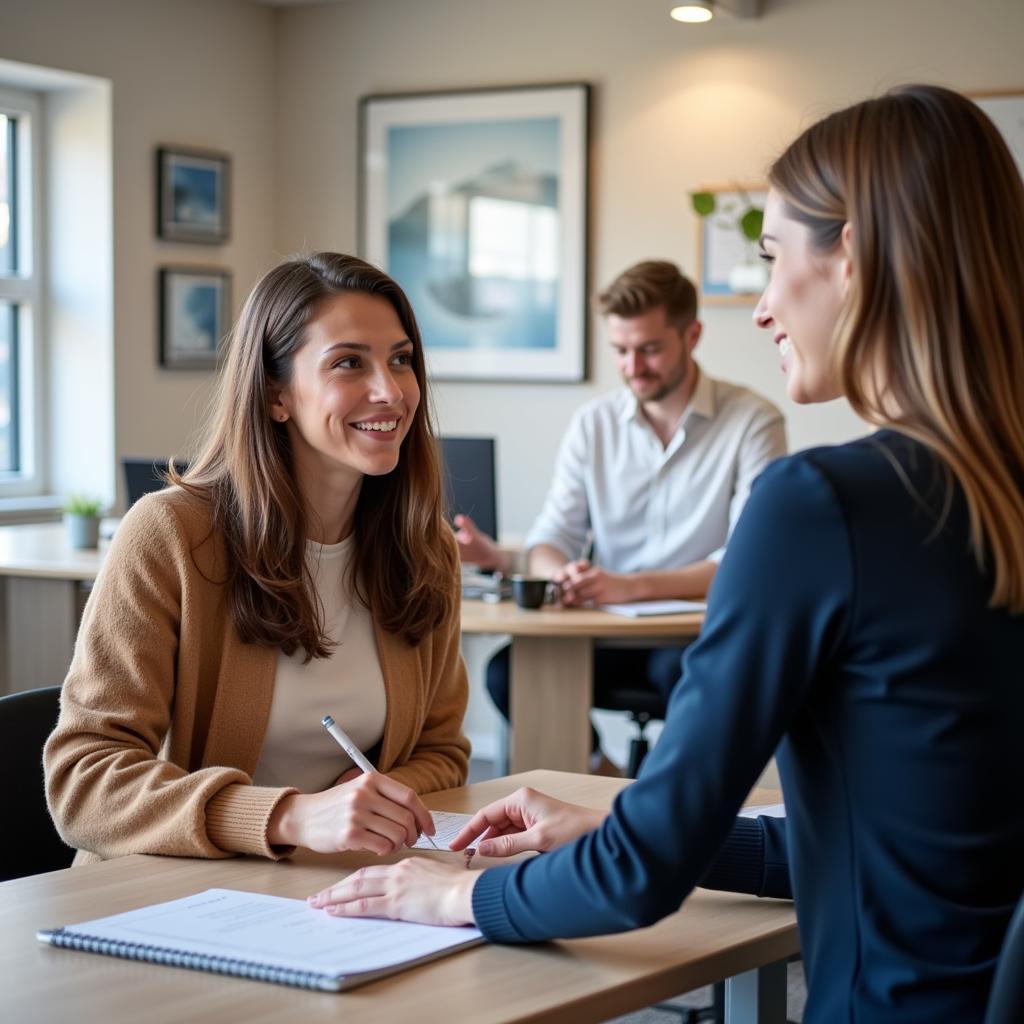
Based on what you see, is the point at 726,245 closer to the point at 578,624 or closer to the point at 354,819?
the point at 578,624

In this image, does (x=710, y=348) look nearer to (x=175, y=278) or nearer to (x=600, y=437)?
(x=600, y=437)

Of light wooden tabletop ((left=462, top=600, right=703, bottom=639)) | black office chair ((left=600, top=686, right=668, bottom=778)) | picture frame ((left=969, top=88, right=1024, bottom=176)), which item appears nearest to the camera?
light wooden tabletop ((left=462, top=600, right=703, bottom=639))

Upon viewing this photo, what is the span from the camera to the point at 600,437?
13.4 ft

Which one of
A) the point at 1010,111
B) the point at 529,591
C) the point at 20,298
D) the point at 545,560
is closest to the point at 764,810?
the point at 529,591

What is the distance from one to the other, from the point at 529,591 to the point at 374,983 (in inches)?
87.5

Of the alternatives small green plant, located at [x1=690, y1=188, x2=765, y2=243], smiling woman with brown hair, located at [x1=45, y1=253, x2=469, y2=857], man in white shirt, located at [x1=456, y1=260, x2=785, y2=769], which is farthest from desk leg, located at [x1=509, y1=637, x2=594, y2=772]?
small green plant, located at [x1=690, y1=188, x2=765, y2=243]

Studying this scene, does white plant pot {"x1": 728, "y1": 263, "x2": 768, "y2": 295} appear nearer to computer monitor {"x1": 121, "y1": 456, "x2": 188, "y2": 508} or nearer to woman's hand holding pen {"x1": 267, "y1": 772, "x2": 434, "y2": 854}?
computer monitor {"x1": 121, "y1": 456, "x2": 188, "y2": 508}

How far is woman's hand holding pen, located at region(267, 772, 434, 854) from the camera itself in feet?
4.89

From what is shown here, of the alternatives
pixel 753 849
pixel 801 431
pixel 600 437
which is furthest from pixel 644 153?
pixel 753 849

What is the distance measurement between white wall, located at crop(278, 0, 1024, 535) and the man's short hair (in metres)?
1.08

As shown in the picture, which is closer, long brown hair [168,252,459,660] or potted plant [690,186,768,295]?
long brown hair [168,252,459,660]

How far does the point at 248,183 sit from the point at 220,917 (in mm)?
4904

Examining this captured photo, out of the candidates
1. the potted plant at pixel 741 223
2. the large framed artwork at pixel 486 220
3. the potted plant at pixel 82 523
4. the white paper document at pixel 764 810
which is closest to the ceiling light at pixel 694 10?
the potted plant at pixel 741 223

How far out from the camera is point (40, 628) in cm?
400
